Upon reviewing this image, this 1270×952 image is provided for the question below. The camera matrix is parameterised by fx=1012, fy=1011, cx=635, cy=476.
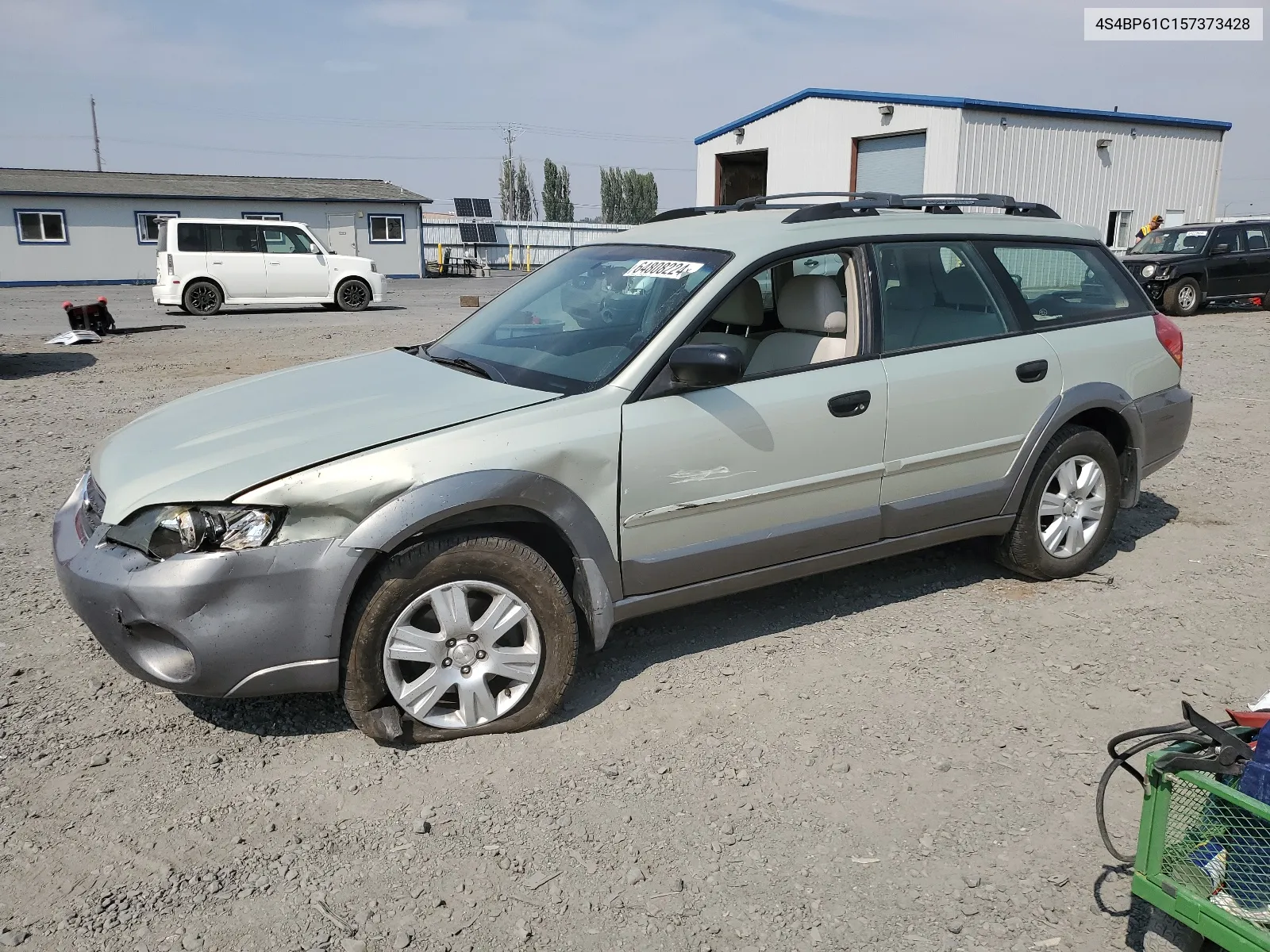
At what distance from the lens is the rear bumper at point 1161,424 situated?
16.5 ft

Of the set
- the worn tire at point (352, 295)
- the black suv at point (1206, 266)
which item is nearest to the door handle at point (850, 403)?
the black suv at point (1206, 266)

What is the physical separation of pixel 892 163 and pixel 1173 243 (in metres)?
6.86

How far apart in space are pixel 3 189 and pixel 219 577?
117 feet

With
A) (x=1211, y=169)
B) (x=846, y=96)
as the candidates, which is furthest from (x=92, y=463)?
(x=1211, y=169)

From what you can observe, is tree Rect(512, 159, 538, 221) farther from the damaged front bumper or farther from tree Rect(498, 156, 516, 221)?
the damaged front bumper

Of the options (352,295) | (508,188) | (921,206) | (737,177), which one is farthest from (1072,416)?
(508,188)

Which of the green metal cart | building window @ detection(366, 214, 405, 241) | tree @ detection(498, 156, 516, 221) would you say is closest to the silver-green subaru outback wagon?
the green metal cart

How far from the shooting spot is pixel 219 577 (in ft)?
9.94

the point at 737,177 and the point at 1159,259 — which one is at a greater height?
the point at 737,177

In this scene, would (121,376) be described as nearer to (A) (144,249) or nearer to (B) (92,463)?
(B) (92,463)

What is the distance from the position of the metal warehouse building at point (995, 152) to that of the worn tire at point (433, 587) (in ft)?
67.4

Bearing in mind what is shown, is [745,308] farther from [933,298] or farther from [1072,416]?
[1072,416]

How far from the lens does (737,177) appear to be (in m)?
29.2

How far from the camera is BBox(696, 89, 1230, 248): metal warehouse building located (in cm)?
2203
